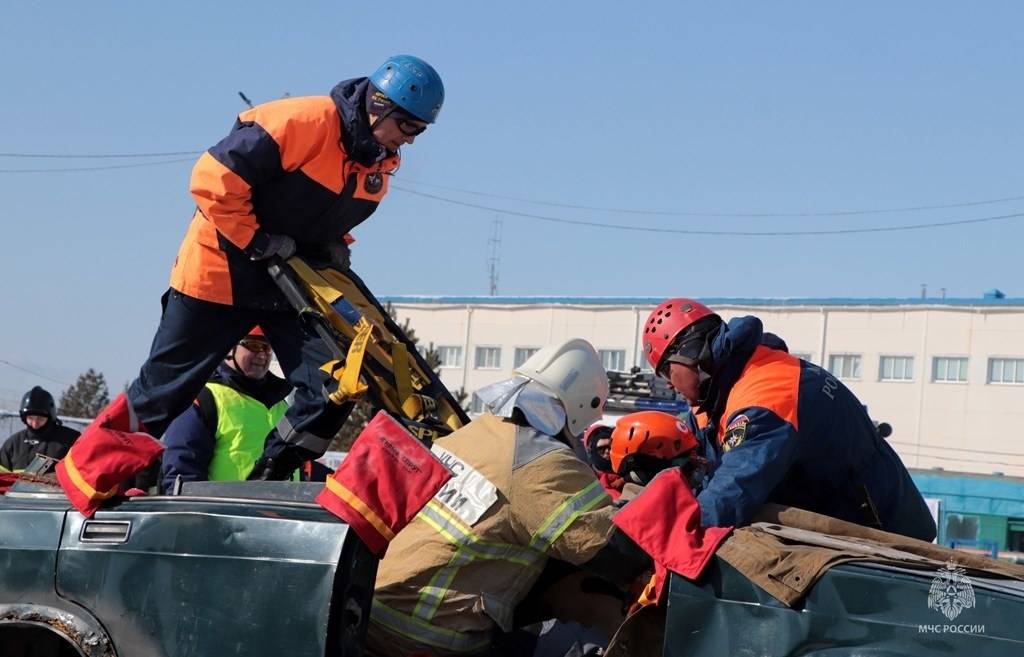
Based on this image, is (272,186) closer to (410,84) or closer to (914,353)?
(410,84)

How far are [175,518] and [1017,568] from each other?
2415mm

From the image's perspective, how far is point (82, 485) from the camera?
13.7ft

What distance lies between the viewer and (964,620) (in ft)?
11.1

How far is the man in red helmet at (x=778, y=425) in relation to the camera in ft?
15.3

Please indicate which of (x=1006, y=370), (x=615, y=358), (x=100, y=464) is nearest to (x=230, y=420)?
(x=100, y=464)

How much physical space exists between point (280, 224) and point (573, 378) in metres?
1.92

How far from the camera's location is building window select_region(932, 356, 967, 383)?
42.2m

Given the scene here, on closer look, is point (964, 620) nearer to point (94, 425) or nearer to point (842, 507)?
point (842, 507)

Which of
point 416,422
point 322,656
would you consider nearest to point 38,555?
point 322,656

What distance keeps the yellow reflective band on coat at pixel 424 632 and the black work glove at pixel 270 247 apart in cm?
228

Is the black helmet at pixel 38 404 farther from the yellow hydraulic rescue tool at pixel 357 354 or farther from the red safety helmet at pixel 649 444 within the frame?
the red safety helmet at pixel 649 444

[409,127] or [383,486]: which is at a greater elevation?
[409,127]

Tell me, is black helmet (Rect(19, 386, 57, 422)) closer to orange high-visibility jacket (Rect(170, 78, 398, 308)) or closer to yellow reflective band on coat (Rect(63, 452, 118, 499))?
orange high-visibility jacket (Rect(170, 78, 398, 308))

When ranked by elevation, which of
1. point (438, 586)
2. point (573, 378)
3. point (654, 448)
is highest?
point (573, 378)
